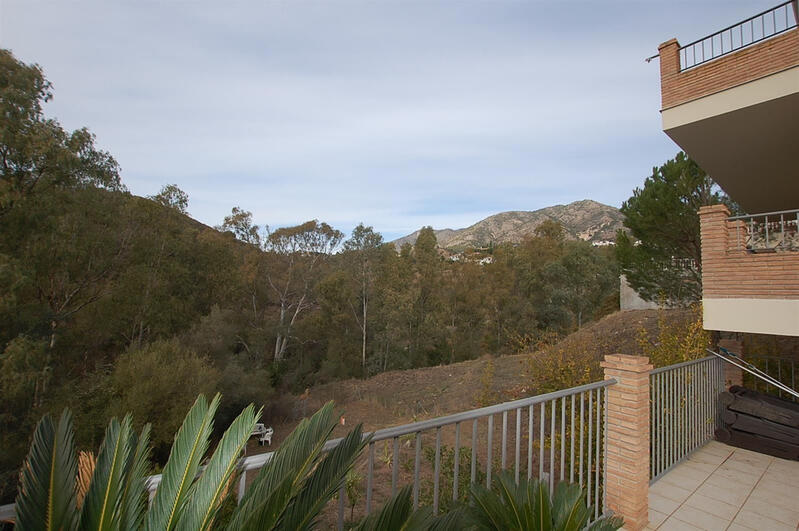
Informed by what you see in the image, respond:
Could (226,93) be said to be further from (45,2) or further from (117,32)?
(45,2)

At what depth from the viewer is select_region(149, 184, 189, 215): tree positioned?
16.3 metres

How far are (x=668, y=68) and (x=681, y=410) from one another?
4941mm

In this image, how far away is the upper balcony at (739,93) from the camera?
451 centimetres

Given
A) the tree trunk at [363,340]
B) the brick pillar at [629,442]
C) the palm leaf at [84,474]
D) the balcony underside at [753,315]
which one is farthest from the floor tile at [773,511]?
the tree trunk at [363,340]

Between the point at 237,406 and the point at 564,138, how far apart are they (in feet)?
47.2

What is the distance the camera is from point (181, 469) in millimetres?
1178

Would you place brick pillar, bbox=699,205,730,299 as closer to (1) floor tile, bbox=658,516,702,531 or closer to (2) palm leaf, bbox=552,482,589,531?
(1) floor tile, bbox=658,516,702,531

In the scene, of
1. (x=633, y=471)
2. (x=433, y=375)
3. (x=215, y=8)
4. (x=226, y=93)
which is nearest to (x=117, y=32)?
(x=226, y=93)

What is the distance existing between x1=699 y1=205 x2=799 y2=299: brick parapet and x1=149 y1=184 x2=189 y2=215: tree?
18.5 meters

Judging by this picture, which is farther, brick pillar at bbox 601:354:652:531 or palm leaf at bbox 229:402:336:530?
brick pillar at bbox 601:354:652:531

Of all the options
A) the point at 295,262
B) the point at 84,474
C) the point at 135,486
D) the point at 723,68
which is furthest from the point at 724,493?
the point at 295,262

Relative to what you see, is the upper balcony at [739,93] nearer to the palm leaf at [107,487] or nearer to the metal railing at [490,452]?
the metal railing at [490,452]

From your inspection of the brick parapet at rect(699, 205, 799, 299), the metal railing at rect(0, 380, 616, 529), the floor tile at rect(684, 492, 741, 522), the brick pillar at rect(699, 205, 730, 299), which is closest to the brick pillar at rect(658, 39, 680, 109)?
the brick pillar at rect(699, 205, 730, 299)

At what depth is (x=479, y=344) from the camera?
2223 cm
